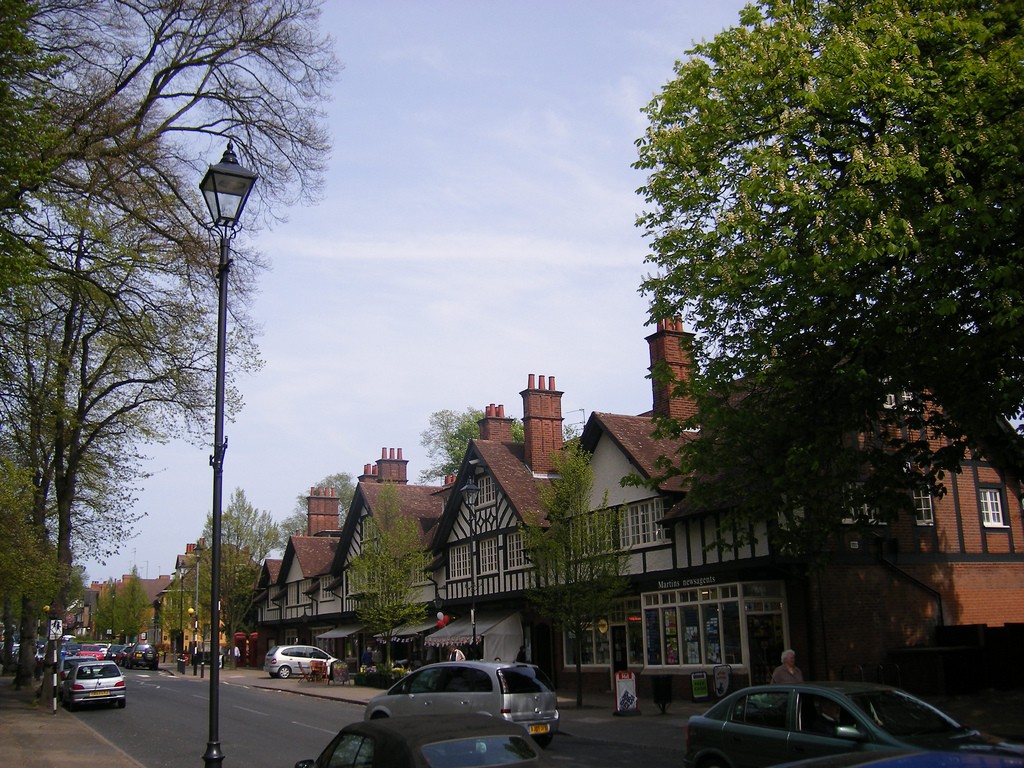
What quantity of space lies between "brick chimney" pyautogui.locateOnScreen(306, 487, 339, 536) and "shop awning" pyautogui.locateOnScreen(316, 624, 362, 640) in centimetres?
1073

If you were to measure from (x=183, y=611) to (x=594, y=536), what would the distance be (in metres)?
50.0

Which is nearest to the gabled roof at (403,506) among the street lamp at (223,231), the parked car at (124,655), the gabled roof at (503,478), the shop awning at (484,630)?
the gabled roof at (503,478)

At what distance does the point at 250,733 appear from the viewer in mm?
20047

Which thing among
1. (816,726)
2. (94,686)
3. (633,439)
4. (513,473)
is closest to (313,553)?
(513,473)

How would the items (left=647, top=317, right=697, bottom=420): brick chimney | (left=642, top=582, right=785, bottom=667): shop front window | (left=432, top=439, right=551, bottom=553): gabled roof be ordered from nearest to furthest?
(left=642, top=582, right=785, bottom=667): shop front window → (left=647, top=317, right=697, bottom=420): brick chimney → (left=432, top=439, right=551, bottom=553): gabled roof

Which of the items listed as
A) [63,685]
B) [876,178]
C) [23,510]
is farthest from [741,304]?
[63,685]

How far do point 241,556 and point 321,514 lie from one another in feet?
18.9

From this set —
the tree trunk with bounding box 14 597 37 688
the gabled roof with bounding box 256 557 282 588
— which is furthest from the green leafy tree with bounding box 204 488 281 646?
the tree trunk with bounding box 14 597 37 688

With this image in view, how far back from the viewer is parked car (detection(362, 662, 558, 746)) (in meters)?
16.7

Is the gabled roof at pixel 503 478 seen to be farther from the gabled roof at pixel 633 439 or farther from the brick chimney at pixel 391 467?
the brick chimney at pixel 391 467

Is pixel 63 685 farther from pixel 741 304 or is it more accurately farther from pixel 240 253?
pixel 741 304

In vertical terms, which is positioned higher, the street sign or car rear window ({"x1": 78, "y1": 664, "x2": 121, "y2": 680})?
car rear window ({"x1": 78, "y1": 664, "x2": 121, "y2": 680})

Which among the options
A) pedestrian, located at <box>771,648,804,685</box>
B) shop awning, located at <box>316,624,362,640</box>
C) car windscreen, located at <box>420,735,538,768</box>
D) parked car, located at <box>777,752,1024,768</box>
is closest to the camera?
parked car, located at <box>777,752,1024,768</box>

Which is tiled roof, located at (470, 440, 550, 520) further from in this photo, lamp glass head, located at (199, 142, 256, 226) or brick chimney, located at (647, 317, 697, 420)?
lamp glass head, located at (199, 142, 256, 226)
